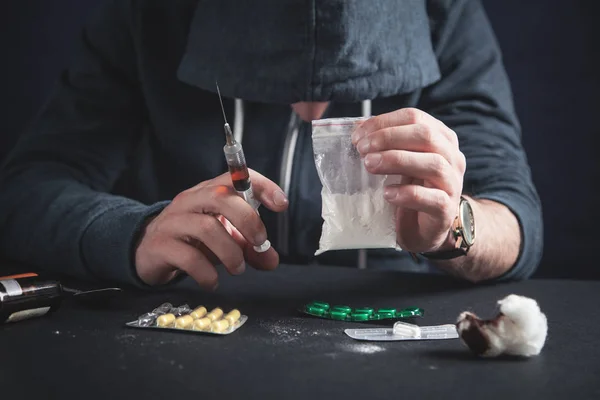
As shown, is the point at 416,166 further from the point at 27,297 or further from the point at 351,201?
the point at 27,297

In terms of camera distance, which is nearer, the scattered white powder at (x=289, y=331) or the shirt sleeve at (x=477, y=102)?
the scattered white powder at (x=289, y=331)

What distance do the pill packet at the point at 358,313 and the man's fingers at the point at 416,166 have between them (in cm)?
13

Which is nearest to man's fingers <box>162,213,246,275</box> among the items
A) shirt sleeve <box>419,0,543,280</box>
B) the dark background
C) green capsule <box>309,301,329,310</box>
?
green capsule <box>309,301,329,310</box>

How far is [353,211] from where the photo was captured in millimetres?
767

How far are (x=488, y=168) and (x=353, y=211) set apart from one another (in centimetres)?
37

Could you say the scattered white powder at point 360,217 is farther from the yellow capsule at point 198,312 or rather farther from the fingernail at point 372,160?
the yellow capsule at point 198,312

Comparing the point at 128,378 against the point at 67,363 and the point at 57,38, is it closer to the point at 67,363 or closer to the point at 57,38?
the point at 67,363

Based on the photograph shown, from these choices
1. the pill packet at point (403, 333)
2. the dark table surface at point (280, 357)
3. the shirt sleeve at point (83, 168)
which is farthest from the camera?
the shirt sleeve at point (83, 168)

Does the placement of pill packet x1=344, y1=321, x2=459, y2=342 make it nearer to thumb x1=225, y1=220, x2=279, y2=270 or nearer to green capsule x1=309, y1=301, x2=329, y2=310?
green capsule x1=309, y1=301, x2=329, y2=310

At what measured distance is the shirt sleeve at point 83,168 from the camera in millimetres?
937

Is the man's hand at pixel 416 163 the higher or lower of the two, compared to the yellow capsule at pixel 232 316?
higher

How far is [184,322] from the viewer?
729 mm

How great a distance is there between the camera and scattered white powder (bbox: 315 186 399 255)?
767mm

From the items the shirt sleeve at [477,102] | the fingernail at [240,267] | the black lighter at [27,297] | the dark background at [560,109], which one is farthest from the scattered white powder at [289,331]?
the dark background at [560,109]
